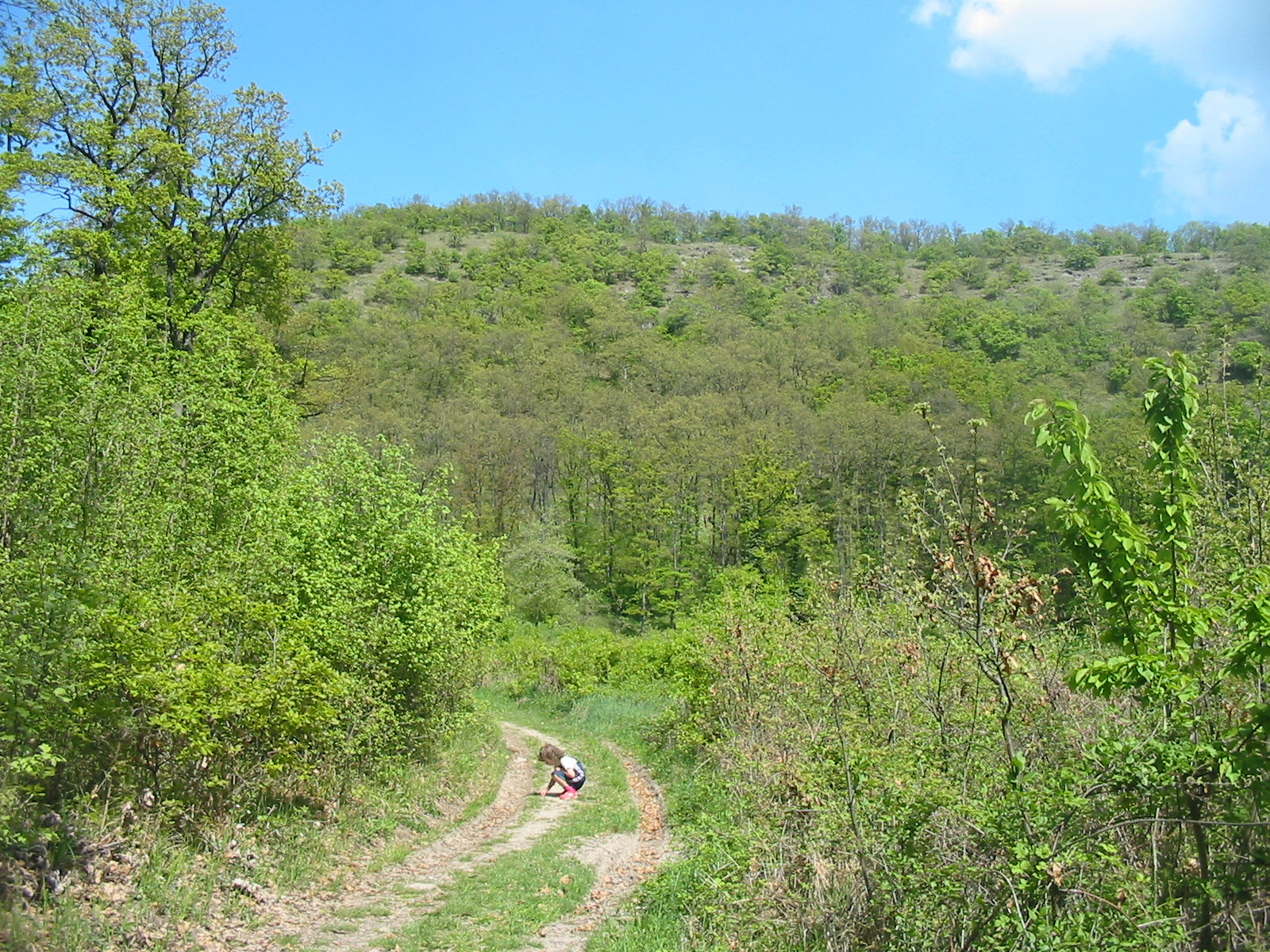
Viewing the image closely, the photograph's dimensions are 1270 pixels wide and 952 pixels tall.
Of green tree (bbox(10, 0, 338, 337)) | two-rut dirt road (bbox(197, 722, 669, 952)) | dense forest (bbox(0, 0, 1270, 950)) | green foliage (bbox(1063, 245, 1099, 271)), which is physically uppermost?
green foliage (bbox(1063, 245, 1099, 271))

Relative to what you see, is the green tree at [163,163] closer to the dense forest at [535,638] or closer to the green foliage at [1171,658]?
the dense forest at [535,638]

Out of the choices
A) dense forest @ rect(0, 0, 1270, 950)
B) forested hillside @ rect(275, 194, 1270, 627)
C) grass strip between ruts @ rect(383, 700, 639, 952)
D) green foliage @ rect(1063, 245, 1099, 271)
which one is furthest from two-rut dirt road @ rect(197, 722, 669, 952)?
green foliage @ rect(1063, 245, 1099, 271)

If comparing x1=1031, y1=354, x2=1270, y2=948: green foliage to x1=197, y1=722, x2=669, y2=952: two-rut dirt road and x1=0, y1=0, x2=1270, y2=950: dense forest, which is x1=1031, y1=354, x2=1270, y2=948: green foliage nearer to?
x1=0, y1=0, x2=1270, y2=950: dense forest

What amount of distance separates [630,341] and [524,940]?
71517 mm

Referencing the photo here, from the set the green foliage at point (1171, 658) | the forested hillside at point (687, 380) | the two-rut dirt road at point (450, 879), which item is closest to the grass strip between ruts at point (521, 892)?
the two-rut dirt road at point (450, 879)

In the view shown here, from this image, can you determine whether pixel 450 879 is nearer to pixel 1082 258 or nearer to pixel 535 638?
pixel 535 638

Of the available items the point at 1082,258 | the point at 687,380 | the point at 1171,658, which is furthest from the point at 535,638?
the point at 1082,258

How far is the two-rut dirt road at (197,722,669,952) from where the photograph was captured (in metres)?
7.85

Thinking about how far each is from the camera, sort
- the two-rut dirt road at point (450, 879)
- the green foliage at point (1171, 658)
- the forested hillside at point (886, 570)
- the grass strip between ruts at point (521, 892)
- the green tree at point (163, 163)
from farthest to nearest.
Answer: the green tree at point (163, 163)
the grass strip between ruts at point (521, 892)
the two-rut dirt road at point (450, 879)
the forested hillside at point (886, 570)
the green foliage at point (1171, 658)

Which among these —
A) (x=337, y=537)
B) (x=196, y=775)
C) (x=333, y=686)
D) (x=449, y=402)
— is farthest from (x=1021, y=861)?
(x=449, y=402)

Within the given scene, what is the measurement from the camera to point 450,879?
33.4ft

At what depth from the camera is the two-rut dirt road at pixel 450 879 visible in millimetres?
7852

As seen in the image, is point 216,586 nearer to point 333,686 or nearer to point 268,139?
point 333,686

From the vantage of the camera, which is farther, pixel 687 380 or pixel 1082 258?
pixel 1082 258
